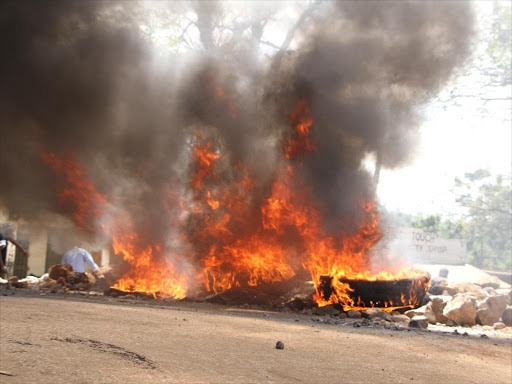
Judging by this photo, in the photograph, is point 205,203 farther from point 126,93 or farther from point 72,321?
point 72,321

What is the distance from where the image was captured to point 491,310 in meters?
10.4

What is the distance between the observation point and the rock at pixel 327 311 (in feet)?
32.6

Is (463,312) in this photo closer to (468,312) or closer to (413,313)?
(468,312)

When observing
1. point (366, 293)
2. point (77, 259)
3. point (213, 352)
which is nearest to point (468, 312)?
point (366, 293)

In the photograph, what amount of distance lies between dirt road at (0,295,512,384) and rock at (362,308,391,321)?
1.70 metres

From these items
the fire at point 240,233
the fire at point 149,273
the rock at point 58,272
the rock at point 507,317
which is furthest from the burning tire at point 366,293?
the rock at point 58,272

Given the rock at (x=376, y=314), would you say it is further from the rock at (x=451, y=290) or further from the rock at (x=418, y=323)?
the rock at (x=451, y=290)

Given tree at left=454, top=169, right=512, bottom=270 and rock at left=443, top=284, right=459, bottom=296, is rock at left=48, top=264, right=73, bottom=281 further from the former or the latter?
tree at left=454, top=169, right=512, bottom=270

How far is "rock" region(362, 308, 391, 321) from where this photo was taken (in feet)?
30.5

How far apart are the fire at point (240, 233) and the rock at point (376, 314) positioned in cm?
95

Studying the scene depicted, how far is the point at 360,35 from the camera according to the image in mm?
12922

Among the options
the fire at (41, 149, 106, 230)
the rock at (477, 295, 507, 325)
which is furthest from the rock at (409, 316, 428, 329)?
the fire at (41, 149, 106, 230)

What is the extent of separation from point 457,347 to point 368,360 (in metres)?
2.24

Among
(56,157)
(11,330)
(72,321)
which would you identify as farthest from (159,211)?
(11,330)
